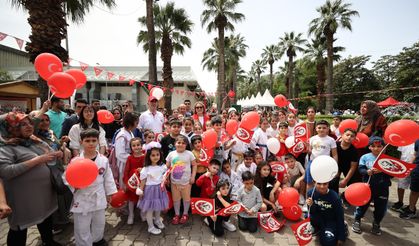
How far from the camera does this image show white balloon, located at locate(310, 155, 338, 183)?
2682mm

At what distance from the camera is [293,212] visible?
3500 millimetres

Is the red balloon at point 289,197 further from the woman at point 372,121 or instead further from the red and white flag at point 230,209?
the woman at point 372,121

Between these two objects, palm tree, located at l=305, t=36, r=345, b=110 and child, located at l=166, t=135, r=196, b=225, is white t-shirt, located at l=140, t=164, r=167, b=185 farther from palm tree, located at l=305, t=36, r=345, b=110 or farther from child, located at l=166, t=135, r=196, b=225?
palm tree, located at l=305, t=36, r=345, b=110

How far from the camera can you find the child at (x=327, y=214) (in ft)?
9.20

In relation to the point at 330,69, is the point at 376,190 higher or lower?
lower

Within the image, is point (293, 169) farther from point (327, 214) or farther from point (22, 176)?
point (22, 176)

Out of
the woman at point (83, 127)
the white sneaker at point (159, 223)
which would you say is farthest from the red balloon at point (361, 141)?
the woman at point (83, 127)

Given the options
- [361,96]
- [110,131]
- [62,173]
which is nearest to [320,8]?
[361,96]

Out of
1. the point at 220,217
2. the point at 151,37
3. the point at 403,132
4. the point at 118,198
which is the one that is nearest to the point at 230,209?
the point at 220,217

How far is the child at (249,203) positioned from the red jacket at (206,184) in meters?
0.44

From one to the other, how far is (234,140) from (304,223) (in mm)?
2031

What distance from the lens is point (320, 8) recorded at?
2067 cm

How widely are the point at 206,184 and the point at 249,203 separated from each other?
2.47 feet

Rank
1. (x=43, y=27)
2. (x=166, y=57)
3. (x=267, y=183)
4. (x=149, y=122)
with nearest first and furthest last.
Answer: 1. (x=267, y=183)
2. (x=149, y=122)
3. (x=43, y=27)
4. (x=166, y=57)
